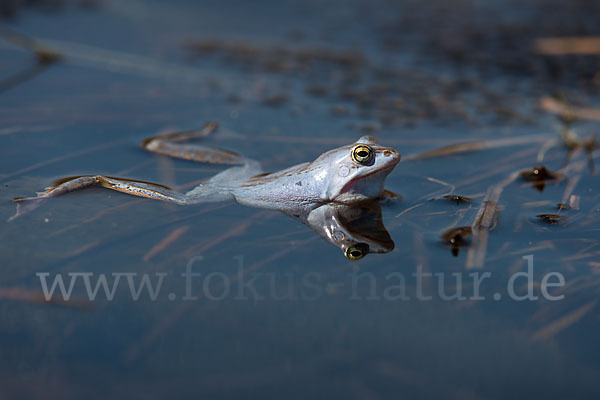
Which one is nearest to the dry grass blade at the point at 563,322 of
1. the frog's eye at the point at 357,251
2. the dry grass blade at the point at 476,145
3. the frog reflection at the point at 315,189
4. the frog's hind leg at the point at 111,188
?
the frog's eye at the point at 357,251

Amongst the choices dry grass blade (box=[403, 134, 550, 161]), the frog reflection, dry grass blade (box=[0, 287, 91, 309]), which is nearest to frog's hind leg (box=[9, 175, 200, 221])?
the frog reflection

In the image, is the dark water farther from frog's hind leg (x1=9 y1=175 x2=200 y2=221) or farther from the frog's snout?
the frog's snout

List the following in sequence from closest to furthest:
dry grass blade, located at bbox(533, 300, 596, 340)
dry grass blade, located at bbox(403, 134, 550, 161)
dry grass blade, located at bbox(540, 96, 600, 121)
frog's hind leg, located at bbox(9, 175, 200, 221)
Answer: dry grass blade, located at bbox(533, 300, 596, 340) < frog's hind leg, located at bbox(9, 175, 200, 221) < dry grass blade, located at bbox(403, 134, 550, 161) < dry grass blade, located at bbox(540, 96, 600, 121)

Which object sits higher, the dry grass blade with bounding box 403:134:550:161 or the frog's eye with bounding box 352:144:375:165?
the dry grass blade with bounding box 403:134:550:161

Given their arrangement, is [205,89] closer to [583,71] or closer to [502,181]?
[502,181]

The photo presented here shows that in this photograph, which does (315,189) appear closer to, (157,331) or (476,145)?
(157,331)

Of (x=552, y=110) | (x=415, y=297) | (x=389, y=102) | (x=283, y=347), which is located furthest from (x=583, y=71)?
(x=283, y=347)

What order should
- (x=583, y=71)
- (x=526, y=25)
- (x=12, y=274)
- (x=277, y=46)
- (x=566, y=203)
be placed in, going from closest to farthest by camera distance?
1. (x=12, y=274)
2. (x=566, y=203)
3. (x=583, y=71)
4. (x=277, y=46)
5. (x=526, y=25)
